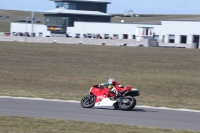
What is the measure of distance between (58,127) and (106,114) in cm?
321

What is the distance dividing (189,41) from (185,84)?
54973 mm

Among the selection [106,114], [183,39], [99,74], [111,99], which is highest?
[183,39]

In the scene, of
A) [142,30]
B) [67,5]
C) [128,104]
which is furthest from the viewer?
[67,5]

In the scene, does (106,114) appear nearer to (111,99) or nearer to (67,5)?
(111,99)

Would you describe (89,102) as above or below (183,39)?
below

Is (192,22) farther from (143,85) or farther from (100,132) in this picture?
(100,132)

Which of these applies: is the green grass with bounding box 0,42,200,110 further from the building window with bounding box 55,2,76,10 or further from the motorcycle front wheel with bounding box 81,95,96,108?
the building window with bounding box 55,2,76,10

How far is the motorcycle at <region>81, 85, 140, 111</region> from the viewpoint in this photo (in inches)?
640

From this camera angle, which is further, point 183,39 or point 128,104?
point 183,39

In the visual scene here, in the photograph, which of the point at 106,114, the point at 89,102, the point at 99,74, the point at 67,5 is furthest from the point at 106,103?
the point at 67,5

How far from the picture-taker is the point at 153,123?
1380 cm

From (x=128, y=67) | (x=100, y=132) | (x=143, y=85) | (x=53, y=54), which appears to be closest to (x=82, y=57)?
(x=53, y=54)

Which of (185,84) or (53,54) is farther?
(53,54)

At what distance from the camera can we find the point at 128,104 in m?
16.2
